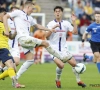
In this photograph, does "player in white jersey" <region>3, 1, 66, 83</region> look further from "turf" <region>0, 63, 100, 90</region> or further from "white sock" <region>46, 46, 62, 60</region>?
"turf" <region>0, 63, 100, 90</region>

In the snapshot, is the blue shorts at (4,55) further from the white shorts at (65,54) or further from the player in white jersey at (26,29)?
the white shorts at (65,54)

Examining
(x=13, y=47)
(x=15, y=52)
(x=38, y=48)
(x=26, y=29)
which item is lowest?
(x=38, y=48)

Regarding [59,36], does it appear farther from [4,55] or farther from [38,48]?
[38,48]

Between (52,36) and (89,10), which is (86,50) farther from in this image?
(52,36)

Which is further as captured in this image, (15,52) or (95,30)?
(95,30)

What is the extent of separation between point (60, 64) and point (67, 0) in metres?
23.3

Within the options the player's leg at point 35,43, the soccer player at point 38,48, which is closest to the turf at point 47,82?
the player's leg at point 35,43

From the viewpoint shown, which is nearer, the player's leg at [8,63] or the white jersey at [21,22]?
the player's leg at [8,63]

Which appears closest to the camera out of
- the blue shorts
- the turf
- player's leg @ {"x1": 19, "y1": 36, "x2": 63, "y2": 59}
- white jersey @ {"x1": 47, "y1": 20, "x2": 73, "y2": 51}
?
the blue shorts

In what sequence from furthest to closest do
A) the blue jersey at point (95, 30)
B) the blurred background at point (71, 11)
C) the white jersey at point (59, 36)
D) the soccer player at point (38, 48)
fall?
1. the blurred background at point (71, 11)
2. the soccer player at point (38, 48)
3. the blue jersey at point (95, 30)
4. the white jersey at point (59, 36)

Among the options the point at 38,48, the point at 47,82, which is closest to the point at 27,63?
the point at 47,82

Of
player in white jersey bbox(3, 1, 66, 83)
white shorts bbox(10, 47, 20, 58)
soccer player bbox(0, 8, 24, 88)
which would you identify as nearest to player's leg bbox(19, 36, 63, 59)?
player in white jersey bbox(3, 1, 66, 83)

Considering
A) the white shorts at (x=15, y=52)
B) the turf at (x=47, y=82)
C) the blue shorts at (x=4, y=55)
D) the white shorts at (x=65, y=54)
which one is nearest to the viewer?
the blue shorts at (x=4, y=55)

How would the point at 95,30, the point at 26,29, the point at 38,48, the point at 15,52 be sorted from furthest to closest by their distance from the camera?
the point at 38,48
the point at 95,30
the point at 15,52
the point at 26,29
